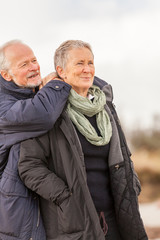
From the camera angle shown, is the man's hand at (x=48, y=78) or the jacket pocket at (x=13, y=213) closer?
the jacket pocket at (x=13, y=213)

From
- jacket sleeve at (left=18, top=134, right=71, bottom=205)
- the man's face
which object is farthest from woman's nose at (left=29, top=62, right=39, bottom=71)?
jacket sleeve at (left=18, top=134, right=71, bottom=205)

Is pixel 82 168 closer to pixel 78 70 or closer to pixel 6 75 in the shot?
pixel 78 70

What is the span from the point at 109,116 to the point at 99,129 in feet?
0.49

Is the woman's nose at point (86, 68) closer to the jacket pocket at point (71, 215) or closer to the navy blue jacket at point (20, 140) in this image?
the navy blue jacket at point (20, 140)

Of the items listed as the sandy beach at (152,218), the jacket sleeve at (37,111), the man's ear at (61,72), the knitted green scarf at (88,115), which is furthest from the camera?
the sandy beach at (152,218)

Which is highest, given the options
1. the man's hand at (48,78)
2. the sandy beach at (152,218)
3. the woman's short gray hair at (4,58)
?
the woman's short gray hair at (4,58)

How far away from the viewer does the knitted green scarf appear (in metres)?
1.98

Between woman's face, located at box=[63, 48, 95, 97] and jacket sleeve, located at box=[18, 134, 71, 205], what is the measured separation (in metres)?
0.40

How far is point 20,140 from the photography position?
75.2 inches

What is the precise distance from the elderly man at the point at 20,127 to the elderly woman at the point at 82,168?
64mm

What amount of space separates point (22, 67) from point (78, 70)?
0.31 m

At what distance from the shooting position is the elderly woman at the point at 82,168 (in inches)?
74.1

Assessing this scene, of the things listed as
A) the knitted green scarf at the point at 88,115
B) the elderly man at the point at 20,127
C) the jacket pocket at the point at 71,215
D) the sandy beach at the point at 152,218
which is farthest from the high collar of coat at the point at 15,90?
the sandy beach at the point at 152,218

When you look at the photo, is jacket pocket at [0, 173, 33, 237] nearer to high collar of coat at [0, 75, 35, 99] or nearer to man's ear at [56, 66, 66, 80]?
high collar of coat at [0, 75, 35, 99]
